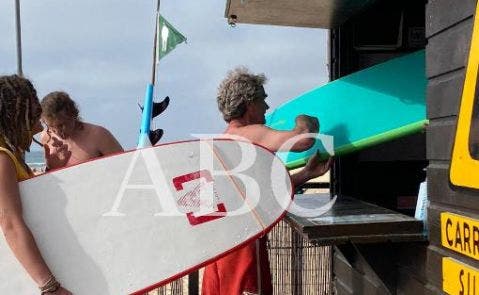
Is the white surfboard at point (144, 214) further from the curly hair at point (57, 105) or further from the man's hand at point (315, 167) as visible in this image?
the curly hair at point (57, 105)

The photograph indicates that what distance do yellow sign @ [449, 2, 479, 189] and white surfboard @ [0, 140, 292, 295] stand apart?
1.02 meters

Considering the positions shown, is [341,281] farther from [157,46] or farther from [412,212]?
[157,46]

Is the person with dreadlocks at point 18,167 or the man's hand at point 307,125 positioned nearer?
the person with dreadlocks at point 18,167

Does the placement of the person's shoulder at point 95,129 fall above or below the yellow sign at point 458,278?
above

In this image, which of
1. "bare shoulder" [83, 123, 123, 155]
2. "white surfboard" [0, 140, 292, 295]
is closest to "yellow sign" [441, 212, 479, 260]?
"white surfboard" [0, 140, 292, 295]

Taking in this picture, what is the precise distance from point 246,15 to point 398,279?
1.83 meters

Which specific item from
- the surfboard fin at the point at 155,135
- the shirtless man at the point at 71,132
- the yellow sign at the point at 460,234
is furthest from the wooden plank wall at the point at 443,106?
the surfboard fin at the point at 155,135

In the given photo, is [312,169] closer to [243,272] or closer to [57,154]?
[243,272]

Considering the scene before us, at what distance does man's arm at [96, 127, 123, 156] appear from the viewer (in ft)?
11.8

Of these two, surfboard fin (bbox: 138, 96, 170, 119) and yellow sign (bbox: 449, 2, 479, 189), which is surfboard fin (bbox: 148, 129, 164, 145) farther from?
yellow sign (bbox: 449, 2, 479, 189)

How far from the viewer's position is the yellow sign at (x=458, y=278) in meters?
1.75

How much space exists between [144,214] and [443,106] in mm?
1290

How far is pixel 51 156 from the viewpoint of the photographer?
10.2ft

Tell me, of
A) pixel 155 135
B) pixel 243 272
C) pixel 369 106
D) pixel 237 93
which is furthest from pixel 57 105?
pixel 369 106
